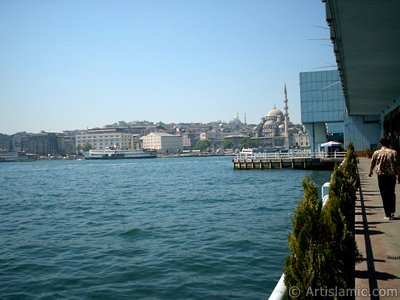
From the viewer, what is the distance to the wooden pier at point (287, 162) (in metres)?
46.8

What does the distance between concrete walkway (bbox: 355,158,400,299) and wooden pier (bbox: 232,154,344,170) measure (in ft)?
124

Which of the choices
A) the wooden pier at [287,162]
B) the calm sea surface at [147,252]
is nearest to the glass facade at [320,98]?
the wooden pier at [287,162]

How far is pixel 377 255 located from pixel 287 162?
147 ft

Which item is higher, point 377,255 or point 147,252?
point 377,255

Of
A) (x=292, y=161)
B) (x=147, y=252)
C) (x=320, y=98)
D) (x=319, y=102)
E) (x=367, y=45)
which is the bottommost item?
(x=147, y=252)

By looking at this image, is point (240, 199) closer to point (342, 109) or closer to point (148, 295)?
point (148, 295)

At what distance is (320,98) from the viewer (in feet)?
198

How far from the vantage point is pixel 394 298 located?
4.34 metres

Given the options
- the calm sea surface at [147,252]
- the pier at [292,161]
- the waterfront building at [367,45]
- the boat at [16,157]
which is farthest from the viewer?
the boat at [16,157]

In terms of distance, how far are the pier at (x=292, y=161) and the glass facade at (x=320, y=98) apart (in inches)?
469

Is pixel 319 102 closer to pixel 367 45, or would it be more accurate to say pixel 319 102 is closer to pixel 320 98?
pixel 320 98

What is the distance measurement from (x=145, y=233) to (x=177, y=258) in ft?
13.0

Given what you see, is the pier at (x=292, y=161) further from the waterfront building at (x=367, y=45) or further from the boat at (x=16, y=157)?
the boat at (x=16, y=157)

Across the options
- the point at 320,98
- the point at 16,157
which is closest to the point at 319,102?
the point at 320,98
